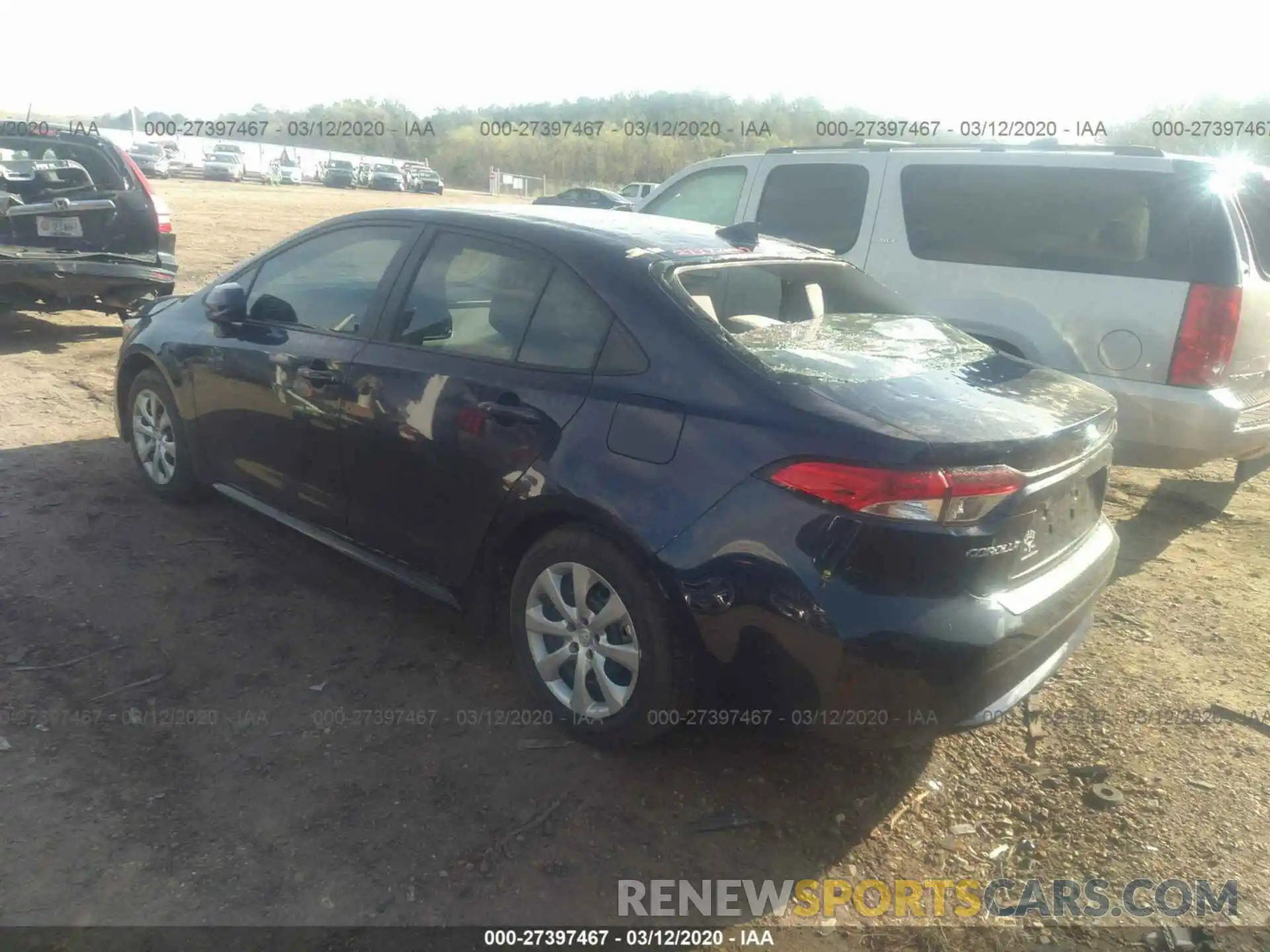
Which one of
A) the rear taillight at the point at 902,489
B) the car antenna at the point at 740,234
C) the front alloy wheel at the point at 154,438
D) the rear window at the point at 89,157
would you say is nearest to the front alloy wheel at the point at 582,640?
the rear taillight at the point at 902,489

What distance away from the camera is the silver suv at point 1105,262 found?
14.9ft

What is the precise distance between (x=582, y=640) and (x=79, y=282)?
6604mm

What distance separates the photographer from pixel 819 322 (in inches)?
134

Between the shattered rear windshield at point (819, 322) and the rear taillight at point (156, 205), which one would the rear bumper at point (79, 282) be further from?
the shattered rear windshield at point (819, 322)

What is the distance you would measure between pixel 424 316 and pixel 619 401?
3.41ft

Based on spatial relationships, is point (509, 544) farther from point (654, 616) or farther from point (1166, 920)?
point (1166, 920)

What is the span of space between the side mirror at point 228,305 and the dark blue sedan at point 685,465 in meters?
0.22

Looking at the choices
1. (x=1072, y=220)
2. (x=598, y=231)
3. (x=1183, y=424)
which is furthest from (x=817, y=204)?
(x=598, y=231)

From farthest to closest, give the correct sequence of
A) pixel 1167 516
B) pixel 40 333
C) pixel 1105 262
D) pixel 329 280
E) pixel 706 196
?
pixel 40 333, pixel 706 196, pixel 1167 516, pixel 1105 262, pixel 329 280

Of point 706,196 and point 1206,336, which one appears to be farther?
point 706,196

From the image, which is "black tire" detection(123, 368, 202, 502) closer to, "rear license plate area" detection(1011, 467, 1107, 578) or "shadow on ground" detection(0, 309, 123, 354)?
"shadow on ground" detection(0, 309, 123, 354)

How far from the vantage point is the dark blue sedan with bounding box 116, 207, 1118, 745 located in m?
2.47

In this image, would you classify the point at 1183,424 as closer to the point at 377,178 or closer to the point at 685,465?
the point at 685,465

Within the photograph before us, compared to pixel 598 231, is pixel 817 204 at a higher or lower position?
higher
